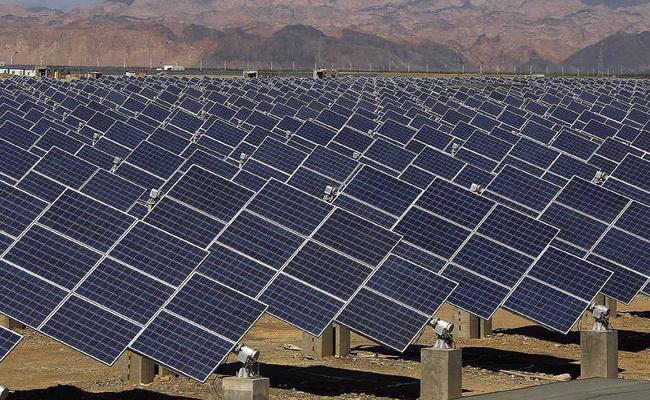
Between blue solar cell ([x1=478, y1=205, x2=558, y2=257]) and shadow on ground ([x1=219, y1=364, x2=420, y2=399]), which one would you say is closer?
shadow on ground ([x1=219, y1=364, x2=420, y2=399])

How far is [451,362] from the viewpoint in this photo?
23188 millimetres

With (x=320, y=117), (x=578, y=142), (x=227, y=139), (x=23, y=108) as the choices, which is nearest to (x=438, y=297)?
(x=227, y=139)

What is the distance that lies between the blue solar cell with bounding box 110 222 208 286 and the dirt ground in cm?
246

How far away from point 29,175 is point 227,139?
1483cm

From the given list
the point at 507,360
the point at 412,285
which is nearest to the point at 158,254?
the point at 412,285

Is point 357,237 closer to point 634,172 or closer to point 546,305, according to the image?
point 546,305

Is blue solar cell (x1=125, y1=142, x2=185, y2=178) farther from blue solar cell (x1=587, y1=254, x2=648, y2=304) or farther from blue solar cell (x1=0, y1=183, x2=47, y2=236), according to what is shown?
blue solar cell (x1=0, y1=183, x2=47, y2=236)

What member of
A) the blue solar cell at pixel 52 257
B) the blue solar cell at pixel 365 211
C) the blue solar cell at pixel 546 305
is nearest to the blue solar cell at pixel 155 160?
the blue solar cell at pixel 365 211

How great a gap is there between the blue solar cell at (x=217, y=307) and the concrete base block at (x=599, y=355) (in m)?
5.84

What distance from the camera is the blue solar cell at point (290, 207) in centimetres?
2564

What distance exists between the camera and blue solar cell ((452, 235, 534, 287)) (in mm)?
27000

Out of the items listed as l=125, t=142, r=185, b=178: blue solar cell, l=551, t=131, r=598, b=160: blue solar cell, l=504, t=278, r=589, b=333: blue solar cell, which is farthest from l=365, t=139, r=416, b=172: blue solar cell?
l=504, t=278, r=589, b=333: blue solar cell

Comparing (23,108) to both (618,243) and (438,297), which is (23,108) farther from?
(438,297)

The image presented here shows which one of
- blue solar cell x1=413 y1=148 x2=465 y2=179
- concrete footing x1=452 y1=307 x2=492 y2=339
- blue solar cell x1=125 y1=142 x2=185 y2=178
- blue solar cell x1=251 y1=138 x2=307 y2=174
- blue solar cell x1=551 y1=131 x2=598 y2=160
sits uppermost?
blue solar cell x1=125 y1=142 x2=185 y2=178
